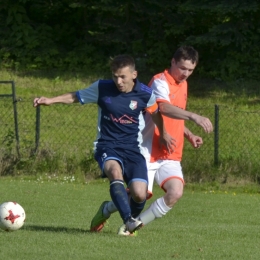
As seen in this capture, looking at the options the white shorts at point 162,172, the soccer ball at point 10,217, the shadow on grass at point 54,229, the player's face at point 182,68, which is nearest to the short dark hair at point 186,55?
the player's face at point 182,68

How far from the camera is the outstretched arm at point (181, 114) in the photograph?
8.08m

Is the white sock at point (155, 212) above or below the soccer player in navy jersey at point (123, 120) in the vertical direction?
below

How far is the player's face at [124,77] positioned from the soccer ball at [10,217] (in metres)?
1.63

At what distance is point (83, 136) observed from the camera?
61.0ft

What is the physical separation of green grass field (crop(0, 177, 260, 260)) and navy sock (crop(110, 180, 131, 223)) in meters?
0.24

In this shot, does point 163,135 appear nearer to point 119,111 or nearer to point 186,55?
point 119,111

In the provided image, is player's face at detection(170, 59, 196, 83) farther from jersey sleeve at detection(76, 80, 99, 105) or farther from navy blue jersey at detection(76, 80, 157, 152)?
jersey sleeve at detection(76, 80, 99, 105)

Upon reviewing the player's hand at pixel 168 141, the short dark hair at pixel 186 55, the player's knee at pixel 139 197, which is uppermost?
the short dark hair at pixel 186 55

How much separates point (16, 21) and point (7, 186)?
13.7m

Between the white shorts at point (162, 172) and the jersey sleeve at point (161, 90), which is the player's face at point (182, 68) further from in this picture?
the white shorts at point (162, 172)

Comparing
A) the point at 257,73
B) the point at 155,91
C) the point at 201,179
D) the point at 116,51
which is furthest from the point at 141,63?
the point at 155,91

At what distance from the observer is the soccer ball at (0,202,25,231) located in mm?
8609

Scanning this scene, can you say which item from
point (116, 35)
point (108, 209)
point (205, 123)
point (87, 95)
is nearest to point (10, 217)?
point (108, 209)

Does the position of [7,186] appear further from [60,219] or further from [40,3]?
[40,3]
